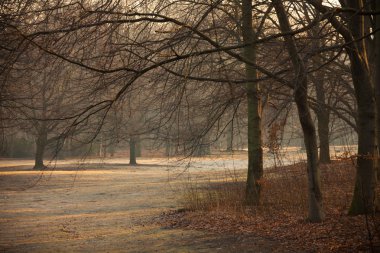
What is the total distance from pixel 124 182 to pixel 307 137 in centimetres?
1519

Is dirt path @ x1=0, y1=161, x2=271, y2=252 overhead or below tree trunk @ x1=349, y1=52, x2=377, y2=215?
below

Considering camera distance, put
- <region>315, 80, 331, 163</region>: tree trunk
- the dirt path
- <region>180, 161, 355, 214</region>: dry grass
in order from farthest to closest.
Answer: <region>315, 80, 331, 163</region>: tree trunk < <region>180, 161, 355, 214</region>: dry grass < the dirt path

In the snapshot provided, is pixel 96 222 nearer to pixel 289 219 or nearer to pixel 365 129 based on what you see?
pixel 289 219

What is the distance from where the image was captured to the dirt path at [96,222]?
319 inches

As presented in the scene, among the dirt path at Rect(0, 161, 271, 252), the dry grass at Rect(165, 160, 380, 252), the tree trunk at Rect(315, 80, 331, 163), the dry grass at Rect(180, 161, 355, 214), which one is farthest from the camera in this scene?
the tree trunk at Rect(315, 80, 331, 163)

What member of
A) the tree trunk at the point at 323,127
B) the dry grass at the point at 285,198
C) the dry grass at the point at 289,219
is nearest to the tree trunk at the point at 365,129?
the dry grass at the point at 289,219

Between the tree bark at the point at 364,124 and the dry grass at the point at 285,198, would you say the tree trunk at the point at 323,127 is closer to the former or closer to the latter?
the dry grass at the point at 285,198

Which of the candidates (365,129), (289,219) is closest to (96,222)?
(289,219)

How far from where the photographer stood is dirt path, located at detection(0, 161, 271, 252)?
8094 millimetres

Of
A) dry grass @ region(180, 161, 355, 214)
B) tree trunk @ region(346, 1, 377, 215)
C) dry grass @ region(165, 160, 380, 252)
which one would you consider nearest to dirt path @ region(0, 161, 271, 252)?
dry grass @ region(165, 160, 380, 252)

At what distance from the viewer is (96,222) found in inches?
450

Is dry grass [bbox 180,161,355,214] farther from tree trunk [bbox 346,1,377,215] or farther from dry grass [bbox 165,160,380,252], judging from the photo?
tree trunk [bbox 346,1,377,215]

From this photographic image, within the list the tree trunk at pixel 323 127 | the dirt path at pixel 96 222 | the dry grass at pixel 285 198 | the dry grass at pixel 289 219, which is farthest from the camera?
the tree trunk at pixel 323 127

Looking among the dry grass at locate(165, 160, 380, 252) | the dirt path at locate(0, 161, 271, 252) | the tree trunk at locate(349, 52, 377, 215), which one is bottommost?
the dirt path at locate(0, 161, 271, 252)
